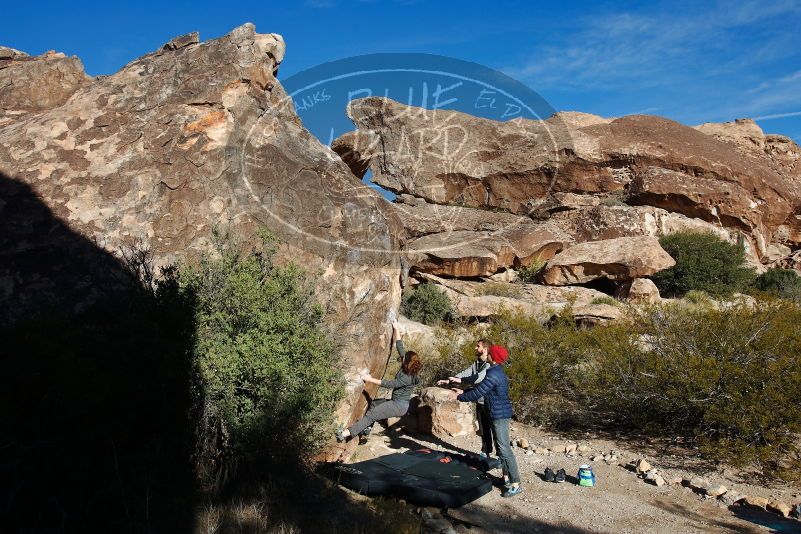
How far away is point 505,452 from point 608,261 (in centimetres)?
1207

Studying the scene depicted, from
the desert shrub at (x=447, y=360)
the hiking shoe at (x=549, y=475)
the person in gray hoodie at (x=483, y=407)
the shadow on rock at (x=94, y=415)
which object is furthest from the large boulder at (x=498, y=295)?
the shadow on rock at (x=94, y=415)

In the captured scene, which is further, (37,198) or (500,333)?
(500,333)

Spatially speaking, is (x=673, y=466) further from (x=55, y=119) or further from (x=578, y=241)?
(x=578, y=241)

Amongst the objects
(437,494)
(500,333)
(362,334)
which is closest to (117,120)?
(362,334)

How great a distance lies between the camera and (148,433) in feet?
11.6

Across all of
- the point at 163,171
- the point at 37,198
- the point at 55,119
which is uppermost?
the point at 55,119

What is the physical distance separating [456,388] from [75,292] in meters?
4.36

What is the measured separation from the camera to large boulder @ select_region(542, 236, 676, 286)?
1580cm

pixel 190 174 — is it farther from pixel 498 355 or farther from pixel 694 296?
pixel 694 296

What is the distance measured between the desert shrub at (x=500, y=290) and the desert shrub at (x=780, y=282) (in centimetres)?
792

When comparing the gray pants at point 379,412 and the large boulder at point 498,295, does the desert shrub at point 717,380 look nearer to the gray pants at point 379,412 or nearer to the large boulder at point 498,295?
the gray pants at point 379,412

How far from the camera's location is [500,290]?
15.8 metres

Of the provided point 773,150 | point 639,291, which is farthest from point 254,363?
point 773,150

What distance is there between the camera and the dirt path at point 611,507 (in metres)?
4.34
